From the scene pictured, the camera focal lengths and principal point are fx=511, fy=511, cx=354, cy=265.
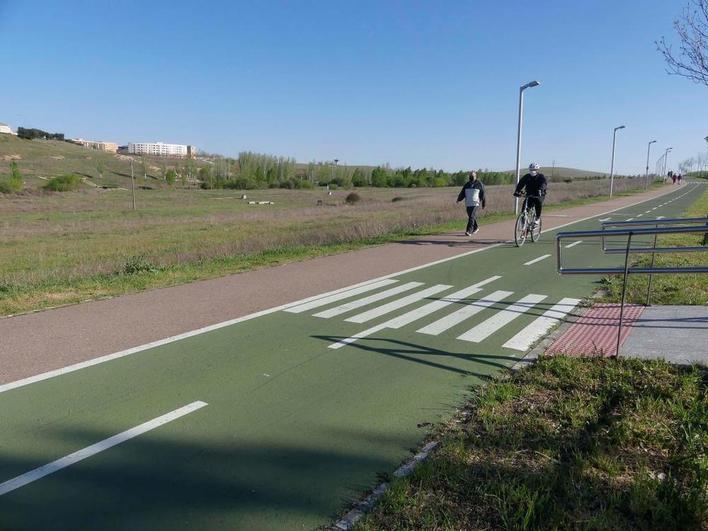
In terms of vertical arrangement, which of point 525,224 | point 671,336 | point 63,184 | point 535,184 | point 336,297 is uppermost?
point 63,184

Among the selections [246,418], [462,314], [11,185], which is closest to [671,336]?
[462,314]

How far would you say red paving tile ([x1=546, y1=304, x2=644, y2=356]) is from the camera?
Answer: 18.3 ft

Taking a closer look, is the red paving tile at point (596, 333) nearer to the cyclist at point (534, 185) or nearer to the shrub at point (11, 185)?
the cyclist at point (534, 185)

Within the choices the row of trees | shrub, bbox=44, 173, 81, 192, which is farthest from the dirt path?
the row of trees

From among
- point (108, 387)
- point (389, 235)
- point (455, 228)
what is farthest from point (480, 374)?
point (455, 228)

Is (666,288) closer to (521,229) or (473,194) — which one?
(521,229)

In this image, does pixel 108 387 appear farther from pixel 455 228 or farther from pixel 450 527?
pixel 455 228

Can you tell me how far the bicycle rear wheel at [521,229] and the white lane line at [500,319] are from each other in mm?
5838

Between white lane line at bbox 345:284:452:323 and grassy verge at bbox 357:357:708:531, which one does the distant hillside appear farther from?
grassy verge at bbox 357:357:708:531

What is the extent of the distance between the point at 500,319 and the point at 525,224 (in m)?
8.02

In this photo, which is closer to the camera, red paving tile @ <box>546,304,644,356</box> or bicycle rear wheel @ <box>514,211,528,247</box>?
red paving tile @ <box>546,304,644,356</box>

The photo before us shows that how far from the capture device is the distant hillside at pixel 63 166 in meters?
83.1

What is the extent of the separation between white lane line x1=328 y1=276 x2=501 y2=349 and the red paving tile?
6.23 ft

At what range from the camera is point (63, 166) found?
9312 centimetres
